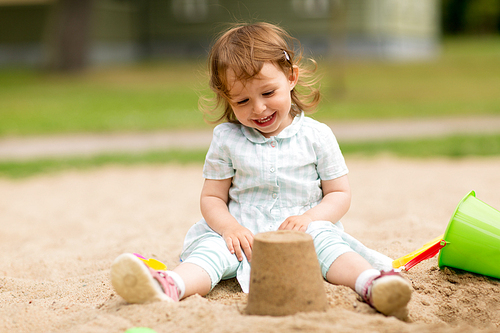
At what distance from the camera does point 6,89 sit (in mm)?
14539

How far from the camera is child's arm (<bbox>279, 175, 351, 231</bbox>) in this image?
223 cm

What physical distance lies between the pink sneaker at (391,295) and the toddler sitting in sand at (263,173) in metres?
0.21

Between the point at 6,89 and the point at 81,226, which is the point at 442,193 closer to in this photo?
the point at 81,226

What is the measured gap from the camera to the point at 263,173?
2373 mm

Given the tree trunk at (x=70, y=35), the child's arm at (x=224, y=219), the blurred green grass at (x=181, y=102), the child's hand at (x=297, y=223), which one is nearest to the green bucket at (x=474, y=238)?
the child's hand at (x=297, y=223)

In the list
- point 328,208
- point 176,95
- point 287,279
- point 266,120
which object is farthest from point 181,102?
point 287,279

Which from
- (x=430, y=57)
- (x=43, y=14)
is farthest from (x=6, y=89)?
(x=430, y=57)

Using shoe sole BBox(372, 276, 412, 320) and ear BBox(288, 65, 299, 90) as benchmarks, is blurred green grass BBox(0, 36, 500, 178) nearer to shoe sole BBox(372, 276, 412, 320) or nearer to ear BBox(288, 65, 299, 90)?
ear BBox(288, 65, 299, 90)

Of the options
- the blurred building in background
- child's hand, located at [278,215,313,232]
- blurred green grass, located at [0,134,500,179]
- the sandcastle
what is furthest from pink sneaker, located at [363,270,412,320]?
the blurred building in background

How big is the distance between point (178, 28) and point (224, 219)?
21.4 metres

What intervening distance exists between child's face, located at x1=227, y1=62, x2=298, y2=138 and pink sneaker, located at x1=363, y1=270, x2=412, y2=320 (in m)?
0.85

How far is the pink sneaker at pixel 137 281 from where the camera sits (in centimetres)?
184

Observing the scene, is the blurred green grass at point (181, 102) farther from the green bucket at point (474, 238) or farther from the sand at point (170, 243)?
the green bucket at point (474, 238)

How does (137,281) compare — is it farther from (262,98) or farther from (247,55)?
(247,55)
